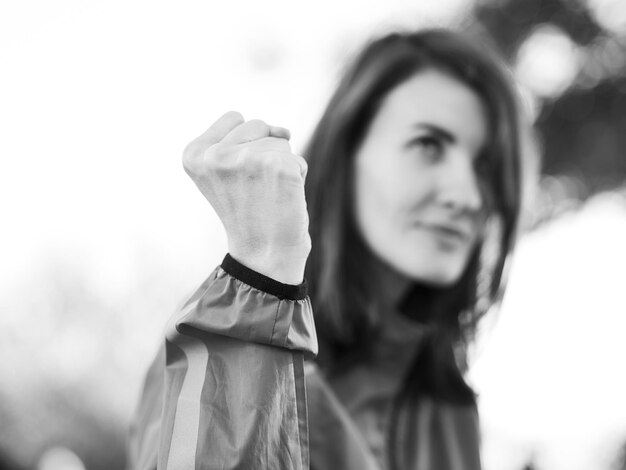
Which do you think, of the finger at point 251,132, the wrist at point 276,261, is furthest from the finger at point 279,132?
the wrist at point 276,261

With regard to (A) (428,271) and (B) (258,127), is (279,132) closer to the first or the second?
(B) (258,127)

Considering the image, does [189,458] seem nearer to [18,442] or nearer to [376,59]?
[376,59]

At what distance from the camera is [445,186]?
1.36m

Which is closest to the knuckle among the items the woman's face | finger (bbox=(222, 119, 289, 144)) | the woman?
finger (bbox=(222, 119, 289, 144))

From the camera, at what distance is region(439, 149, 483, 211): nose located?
135 cm

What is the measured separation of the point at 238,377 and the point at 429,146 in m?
0.78

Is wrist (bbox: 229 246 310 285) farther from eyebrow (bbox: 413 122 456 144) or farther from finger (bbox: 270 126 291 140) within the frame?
eyebrow (bbox: 413 122 456 144)

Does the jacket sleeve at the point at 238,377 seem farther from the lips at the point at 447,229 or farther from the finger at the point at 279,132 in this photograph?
the lips at the point at 447,229

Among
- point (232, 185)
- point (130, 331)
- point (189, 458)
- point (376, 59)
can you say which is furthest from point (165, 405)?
point (130, 331)

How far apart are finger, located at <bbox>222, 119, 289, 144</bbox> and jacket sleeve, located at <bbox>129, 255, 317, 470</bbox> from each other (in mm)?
134

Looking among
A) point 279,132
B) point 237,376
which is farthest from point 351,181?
point 237,376

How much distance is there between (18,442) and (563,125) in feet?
16.0

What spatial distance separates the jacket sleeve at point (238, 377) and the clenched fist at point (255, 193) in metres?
0.02

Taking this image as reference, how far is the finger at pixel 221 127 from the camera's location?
768 mm
